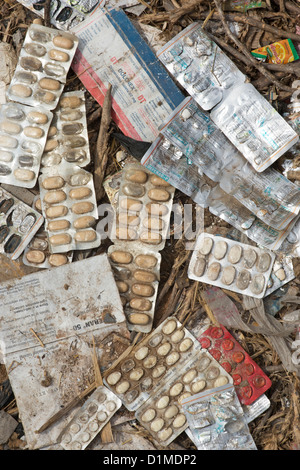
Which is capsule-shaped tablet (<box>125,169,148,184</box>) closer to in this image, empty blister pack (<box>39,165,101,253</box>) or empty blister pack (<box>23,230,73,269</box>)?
empty blister pack (<box>39,165,101,253</box>)

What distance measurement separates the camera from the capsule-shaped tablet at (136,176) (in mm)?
2324

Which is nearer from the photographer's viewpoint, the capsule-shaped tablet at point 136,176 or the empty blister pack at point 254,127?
the empty blister pack at point 254,127

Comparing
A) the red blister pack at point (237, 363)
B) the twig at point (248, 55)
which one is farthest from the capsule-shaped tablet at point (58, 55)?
the red blister pack at point (237, 363)

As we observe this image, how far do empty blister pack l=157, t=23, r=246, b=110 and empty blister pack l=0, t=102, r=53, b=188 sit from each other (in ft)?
2.06

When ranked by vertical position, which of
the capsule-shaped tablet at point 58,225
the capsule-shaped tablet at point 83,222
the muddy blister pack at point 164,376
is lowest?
the muddy blister pack at point 164,376

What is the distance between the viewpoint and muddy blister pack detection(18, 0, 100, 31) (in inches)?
92.0

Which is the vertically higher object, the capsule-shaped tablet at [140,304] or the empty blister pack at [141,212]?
the empty blister pack at [141,212]

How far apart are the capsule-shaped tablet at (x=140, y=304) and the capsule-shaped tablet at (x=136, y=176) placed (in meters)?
0.55

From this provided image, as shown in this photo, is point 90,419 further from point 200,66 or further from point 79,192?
point 200,66

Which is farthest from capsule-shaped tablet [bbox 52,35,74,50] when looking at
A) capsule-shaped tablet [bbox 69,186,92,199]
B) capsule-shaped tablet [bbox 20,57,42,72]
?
capsule-shaped tablet [bbox 69,186,92,199]

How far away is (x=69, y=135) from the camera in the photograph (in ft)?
7.66

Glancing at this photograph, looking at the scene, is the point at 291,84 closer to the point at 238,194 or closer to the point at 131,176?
the point at 238,194

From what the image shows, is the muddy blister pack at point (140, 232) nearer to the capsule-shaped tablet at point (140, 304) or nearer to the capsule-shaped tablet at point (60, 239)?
the capsule-shaped tablet at point (140, 304)

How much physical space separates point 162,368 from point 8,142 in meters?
1.25
